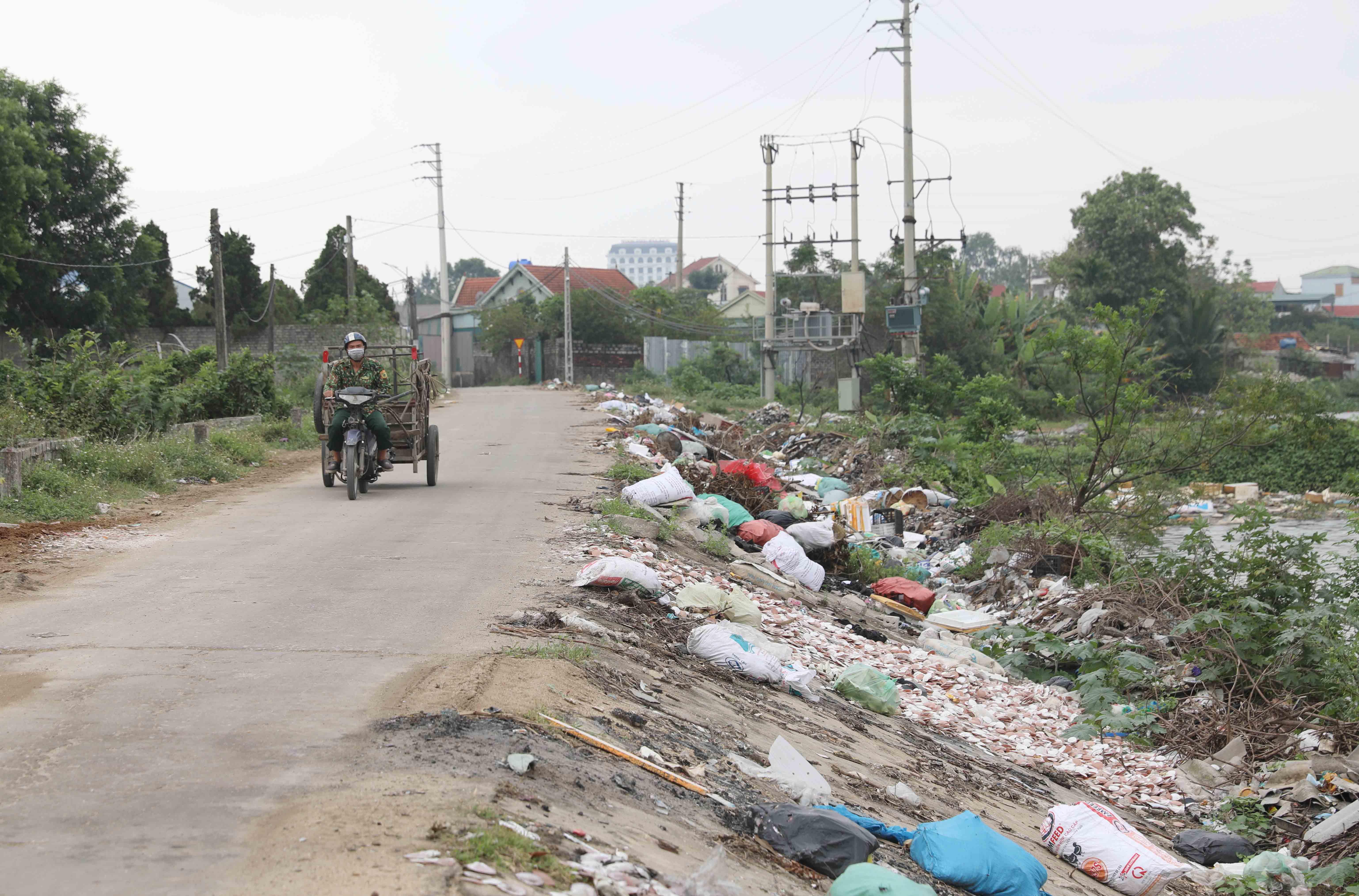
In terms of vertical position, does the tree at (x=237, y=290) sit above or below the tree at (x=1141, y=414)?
above

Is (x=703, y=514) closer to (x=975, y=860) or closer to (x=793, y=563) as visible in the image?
(x=793, y=563)

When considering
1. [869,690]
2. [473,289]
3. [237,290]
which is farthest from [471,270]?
[869,690]

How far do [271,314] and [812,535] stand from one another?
2606 centimetres

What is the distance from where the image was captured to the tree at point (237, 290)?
127 feet

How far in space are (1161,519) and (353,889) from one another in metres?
13.3

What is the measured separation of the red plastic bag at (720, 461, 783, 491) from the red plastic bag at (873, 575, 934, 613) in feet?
8.90

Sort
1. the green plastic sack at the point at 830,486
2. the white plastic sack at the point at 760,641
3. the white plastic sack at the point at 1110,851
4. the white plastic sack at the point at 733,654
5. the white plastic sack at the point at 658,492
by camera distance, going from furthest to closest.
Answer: the green plastic sack at the point at 830,486 → the white plastic sack at the point at 658,492 → the white plastic sack at the point at 760,641 → the white plastic sack at the point at 733,654 → the white plastic sack at the point at 1110,851

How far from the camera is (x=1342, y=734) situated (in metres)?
7.92

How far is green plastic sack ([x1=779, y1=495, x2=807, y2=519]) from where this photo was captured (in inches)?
575

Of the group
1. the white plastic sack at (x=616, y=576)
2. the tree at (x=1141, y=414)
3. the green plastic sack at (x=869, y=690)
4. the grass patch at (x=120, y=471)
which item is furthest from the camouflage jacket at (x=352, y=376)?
the tree at (x=1141, y=414)

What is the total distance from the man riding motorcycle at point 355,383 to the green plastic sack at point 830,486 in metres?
8.78

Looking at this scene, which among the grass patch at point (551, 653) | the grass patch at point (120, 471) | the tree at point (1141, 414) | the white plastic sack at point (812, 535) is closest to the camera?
the grass patch at point (551, 653)

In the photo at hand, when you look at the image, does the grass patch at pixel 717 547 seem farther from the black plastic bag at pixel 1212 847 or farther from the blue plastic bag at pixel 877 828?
the blue plastic bag at pixel 877 828

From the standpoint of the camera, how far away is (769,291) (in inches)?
1555
